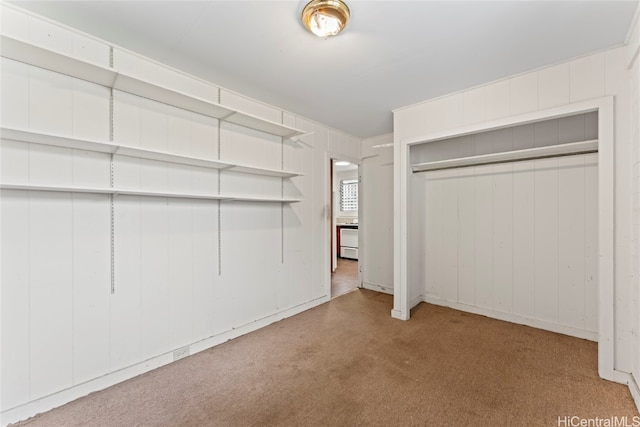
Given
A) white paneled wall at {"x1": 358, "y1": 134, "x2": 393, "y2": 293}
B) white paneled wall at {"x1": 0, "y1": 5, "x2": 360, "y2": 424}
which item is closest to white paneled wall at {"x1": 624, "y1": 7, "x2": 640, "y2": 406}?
white paneled wall at {"x1": 358, "y1": 134, "x2": 393, "y2": 293}

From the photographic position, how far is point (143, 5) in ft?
5.28

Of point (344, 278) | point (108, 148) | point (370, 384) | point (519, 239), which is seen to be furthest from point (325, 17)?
point (344, 278)

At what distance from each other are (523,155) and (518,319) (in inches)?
67.8

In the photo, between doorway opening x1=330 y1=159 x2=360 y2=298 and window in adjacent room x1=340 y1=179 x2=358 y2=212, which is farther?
window in adjacent room x1=340 y1=179 x2=358 y2=212

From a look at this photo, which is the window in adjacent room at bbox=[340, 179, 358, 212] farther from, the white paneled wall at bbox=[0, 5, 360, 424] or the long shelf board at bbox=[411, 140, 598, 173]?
the white paneled wall at bbox=[0, 5, 360, 424]

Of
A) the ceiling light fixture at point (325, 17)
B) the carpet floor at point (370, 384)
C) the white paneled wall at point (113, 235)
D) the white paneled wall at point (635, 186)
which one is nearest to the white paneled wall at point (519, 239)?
the carpet floor at point (370, 384)

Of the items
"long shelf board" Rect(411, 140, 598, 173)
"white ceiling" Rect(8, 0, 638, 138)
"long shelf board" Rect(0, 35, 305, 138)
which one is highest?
"white ceiling" Rect(8, 0, 638, 138)

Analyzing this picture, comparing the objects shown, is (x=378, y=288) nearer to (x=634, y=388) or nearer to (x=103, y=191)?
(x=634, y=388)

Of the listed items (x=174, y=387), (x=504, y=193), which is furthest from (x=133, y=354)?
(x=504, y=193)

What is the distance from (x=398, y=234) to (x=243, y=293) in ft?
5.86

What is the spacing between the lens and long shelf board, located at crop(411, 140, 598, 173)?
2.37 meters

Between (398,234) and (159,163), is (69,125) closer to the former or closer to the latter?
(159,163)

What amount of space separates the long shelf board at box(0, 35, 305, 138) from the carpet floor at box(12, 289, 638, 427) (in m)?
2.07

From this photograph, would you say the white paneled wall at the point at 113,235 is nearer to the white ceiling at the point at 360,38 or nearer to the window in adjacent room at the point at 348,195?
the white ceiling at the point at 360,38
